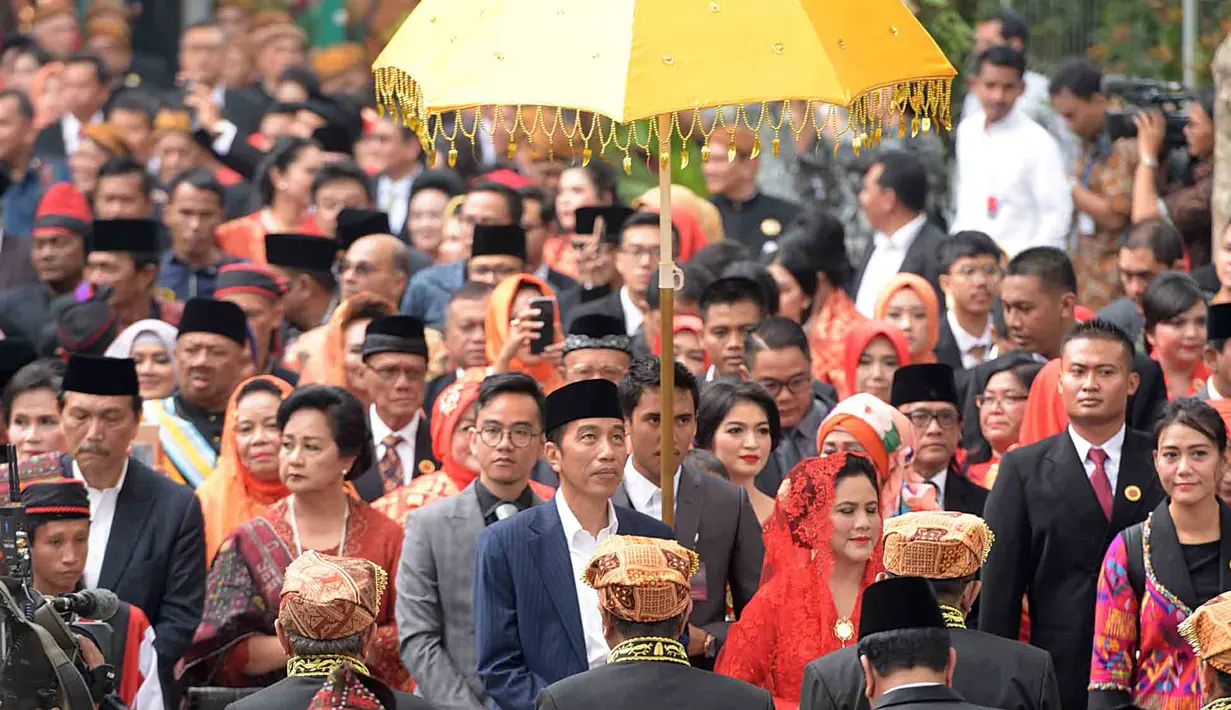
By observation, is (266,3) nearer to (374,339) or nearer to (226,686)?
(374,339)

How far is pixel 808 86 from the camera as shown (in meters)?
6.06

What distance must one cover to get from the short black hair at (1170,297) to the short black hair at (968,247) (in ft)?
4.45

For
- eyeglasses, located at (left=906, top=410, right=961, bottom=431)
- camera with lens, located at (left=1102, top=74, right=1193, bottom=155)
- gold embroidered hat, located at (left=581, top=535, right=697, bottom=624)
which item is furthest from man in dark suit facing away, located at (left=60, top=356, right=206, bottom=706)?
camera with lens, located at (left=1102, top=74, right=1193, bottom=155)

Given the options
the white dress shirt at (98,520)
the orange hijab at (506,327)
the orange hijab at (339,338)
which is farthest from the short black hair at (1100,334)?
the white dress shirt at (98,520)

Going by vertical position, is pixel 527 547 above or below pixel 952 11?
below

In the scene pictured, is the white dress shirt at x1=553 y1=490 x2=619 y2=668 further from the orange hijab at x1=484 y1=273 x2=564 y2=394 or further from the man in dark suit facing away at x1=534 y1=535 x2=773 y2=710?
the orange hijab at x1=484 y1=273 x2=564 y2=394

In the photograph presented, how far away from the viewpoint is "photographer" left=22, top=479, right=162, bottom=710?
7066 mm

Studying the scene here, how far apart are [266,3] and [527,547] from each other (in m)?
16.0

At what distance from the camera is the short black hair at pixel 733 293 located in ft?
30.6

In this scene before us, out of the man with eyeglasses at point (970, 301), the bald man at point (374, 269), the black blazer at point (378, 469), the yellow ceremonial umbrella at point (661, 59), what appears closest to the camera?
the yellow ceremonial umbrella at point (661, 59)

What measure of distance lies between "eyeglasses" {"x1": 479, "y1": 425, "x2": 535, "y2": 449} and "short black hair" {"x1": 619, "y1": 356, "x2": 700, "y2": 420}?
420mm

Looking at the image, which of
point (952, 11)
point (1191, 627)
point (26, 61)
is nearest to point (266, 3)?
point (26, 61)

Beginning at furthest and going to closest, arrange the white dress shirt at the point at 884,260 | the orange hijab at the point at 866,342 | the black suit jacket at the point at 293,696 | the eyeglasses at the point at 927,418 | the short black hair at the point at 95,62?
the short black hair at the point at 95,62 → the white dress shirt at the point at 884,260 → the orange hijab at the point at 866,342 → the eyeglasses at the point at 927,418 → the black suit jacket at the point at 293,696

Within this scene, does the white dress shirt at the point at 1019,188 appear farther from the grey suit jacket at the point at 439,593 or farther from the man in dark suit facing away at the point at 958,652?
the man in dark suit facing away at the point at 958,652
